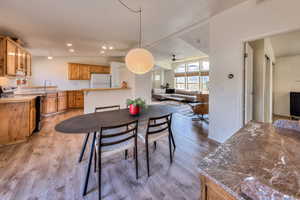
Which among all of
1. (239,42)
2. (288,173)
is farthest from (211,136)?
(288,173)

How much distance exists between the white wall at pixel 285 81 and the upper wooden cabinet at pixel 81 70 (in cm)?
740

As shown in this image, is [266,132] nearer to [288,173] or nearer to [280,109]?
[288,173]

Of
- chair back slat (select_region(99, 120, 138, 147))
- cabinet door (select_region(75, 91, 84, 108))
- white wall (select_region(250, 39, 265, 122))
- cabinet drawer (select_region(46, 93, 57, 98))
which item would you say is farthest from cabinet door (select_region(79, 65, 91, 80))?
white wall (select_region(250, 39, 265, 122))

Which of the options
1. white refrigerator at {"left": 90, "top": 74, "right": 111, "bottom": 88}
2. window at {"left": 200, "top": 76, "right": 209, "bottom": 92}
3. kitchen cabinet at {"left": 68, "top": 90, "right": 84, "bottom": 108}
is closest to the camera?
white refrigerator at {"left": 90, "top": 74, "right": 111, "bottom": 88}

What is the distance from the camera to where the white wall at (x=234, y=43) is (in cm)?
191

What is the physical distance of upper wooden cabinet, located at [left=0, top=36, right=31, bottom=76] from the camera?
2725mm

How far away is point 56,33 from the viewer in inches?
126

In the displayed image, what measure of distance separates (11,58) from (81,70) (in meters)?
3.32

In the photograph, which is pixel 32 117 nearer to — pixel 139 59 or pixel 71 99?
pixel 139 59

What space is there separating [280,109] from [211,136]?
3.80 meters

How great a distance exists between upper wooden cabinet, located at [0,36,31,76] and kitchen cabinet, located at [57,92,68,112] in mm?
1768

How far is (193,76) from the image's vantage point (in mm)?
9508

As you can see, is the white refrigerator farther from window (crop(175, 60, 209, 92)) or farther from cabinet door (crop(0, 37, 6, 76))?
window (crop(175, 60, 209, 92))

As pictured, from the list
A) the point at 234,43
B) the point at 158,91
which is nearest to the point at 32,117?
the point at 234,43
